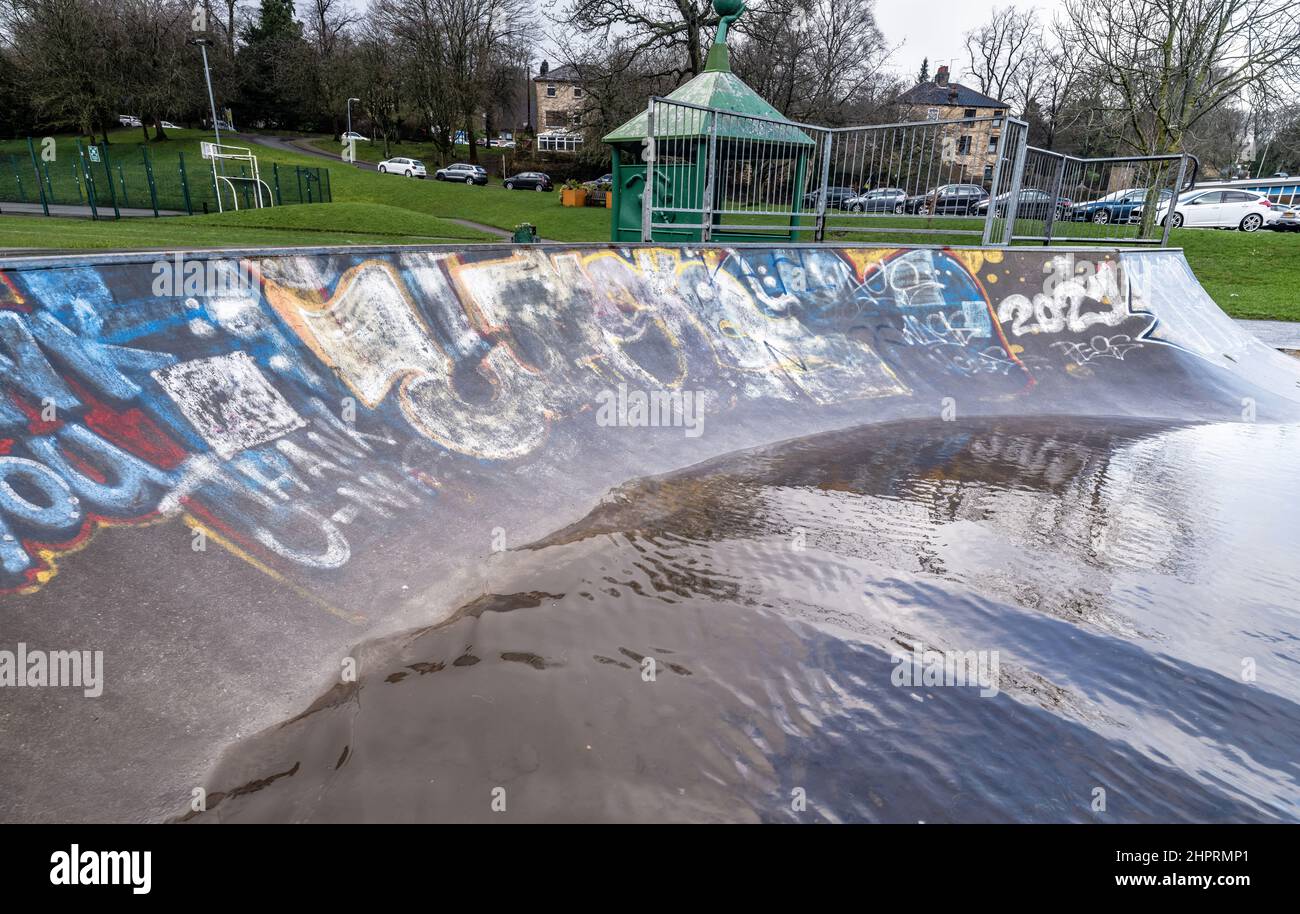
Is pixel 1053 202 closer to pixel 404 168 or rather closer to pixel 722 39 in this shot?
pixel 722 39

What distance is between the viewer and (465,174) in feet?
159

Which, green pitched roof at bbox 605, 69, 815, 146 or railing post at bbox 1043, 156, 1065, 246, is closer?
green pitched roof at bbox 605, 69, 815, 146

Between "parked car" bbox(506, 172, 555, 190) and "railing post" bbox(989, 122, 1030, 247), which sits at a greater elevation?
A: "parked car" bbox(506, 172, 555, 190)

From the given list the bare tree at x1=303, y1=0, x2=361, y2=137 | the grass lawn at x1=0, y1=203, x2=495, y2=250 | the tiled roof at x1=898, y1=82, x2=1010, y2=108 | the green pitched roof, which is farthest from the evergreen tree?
the green pitched roof

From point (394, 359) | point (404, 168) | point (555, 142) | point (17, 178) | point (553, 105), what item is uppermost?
point (553, 105)

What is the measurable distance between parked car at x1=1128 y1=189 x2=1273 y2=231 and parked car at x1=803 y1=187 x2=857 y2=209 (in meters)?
24.1

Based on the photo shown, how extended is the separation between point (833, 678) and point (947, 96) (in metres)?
74.4

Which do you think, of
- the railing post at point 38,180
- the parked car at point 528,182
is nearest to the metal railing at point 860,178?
the railing post at point 38,180

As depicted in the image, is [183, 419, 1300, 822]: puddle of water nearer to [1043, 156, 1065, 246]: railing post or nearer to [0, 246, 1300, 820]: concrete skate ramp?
[0, 246, 1300, 820]: concrete skate ramp

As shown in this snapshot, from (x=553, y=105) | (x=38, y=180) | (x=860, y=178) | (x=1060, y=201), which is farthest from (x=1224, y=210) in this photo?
(x=553, y=105)

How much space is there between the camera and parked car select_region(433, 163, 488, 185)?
48.3 metres

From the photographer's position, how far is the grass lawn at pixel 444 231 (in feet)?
50.5

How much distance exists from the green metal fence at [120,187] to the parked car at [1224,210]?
120 ft

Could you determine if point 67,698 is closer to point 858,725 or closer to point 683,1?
point 858,725
